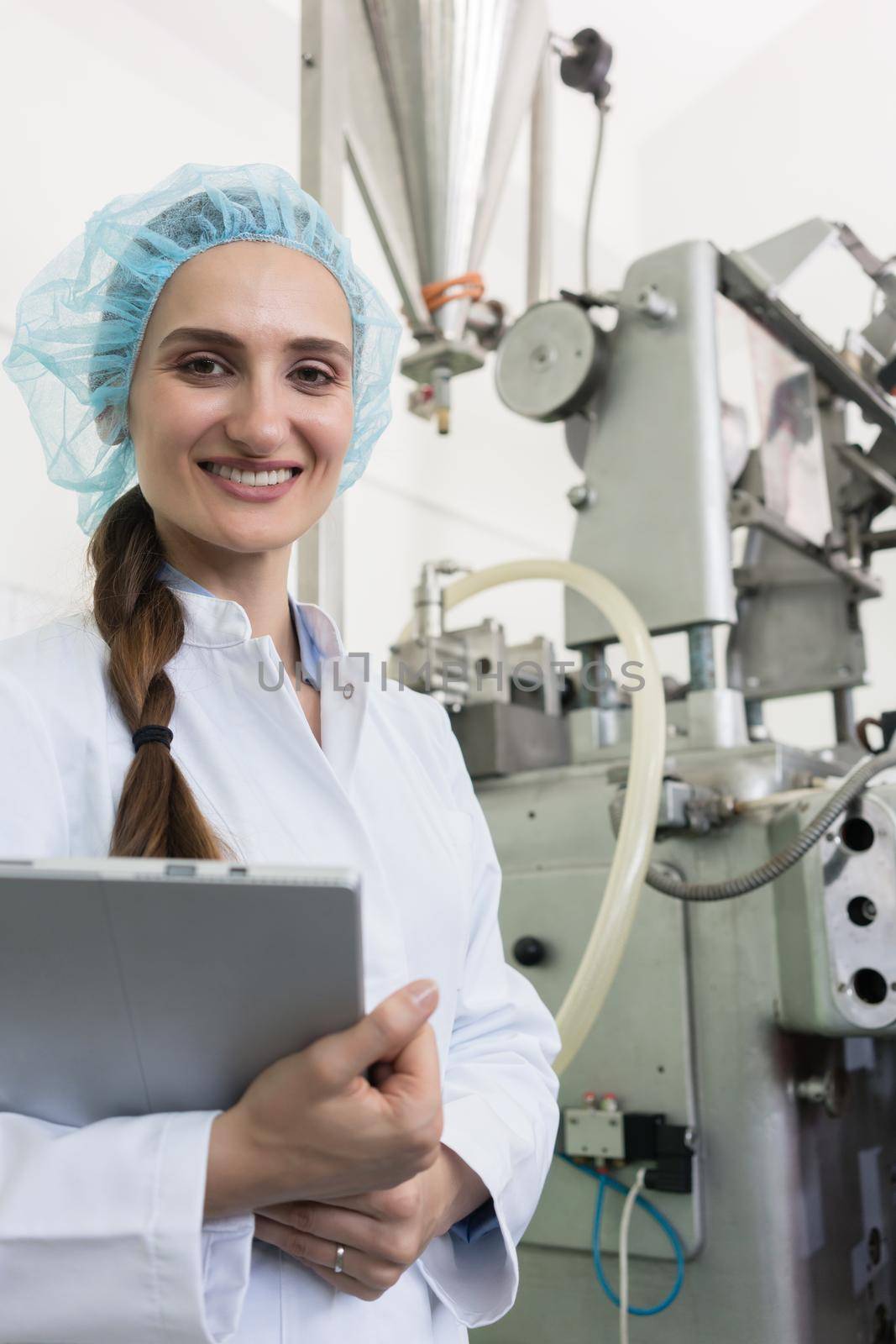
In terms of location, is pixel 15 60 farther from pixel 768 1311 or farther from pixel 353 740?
pixel 768 1311

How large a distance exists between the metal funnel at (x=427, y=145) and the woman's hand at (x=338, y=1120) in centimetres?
109

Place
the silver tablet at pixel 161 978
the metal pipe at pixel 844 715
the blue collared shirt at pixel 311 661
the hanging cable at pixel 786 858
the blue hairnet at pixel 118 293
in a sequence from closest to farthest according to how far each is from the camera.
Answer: the silver tablet at pixel 161 978 < the blue collared shirt at pixel 311 661 < the blue hairnet at pixel 118 293 < the hanging cable at pixel 786 858 < the metal pipe at pixel 844 715

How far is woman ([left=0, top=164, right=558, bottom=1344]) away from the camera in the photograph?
49cm

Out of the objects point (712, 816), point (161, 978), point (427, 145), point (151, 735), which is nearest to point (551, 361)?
point (427, 145)

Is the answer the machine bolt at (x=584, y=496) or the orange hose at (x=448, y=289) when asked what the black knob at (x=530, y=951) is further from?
the orange hose at (x=448, y=289)

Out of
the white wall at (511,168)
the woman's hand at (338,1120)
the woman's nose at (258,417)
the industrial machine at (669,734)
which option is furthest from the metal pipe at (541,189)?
the woman's hand at (338,1120)

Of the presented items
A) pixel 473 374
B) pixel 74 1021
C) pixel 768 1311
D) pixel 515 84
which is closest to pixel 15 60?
pixel 515 84

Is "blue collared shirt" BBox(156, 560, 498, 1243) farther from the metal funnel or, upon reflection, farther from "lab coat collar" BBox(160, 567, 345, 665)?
the metal funnel

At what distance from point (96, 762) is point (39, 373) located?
1.24 feet

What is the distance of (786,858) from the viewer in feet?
3.43

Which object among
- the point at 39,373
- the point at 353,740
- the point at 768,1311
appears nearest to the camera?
the point at 353,740

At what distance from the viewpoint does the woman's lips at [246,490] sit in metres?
0.72

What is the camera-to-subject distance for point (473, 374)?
8.46ft

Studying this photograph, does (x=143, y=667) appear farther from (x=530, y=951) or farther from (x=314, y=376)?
(x=530, y=951)
